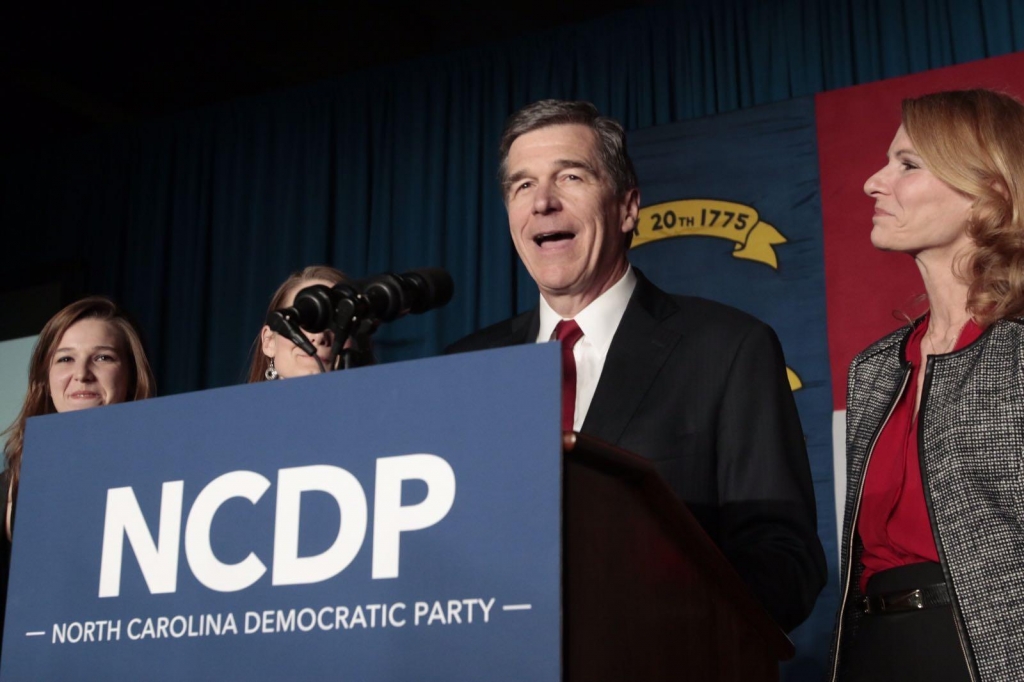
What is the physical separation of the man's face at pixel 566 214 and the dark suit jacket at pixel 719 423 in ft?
0.69

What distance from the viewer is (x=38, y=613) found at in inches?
49.8

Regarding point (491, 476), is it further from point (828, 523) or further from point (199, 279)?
point (199, 279)

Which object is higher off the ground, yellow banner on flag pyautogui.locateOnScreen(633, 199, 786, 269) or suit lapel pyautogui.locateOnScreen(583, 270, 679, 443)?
yellow banner on flag pyautogui.locateOnScreen(633, 199, 786, 269)

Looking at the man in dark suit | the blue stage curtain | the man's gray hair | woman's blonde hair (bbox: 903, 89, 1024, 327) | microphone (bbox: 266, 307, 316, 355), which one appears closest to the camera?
→ microphone (bbox: 266, 307, 316, 355)

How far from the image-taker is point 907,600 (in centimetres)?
179

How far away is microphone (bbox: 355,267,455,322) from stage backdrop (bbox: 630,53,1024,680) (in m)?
2.21

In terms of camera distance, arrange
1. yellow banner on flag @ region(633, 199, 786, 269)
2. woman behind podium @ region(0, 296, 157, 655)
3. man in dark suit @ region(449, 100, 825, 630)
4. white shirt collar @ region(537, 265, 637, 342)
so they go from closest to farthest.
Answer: man in dark suit @ region(449, 100, 825, 630), white shirt collar @ region(537, 265, 637, 342), woman behind podium @ region(0, 296, 157, 655), yellow banner on flag @ region(633, 199, 786, 269)

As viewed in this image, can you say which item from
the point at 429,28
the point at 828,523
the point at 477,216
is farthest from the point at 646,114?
the point at 828,523

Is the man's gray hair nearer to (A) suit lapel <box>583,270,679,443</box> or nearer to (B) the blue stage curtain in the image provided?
(A) suit lapel <box>583,270,679,443</box>

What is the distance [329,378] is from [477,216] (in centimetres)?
377

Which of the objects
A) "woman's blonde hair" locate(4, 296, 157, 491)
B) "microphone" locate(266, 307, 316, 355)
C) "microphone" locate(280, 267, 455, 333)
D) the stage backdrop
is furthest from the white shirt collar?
the stage backdrop

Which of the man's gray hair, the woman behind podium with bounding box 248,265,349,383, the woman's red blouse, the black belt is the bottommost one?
the black belt

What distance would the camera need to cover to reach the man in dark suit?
165 centimetres

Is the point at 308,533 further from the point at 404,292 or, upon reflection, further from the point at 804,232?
the point at 804,232
